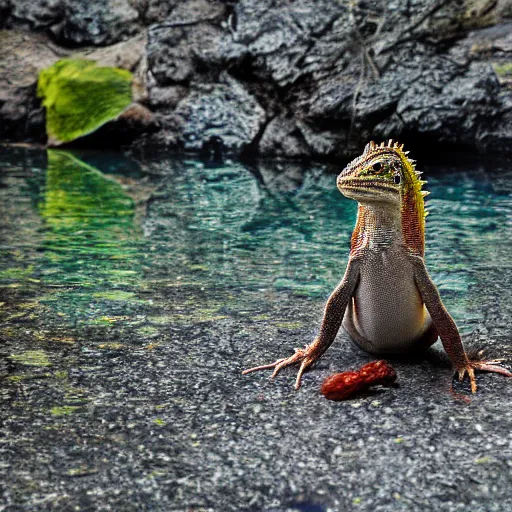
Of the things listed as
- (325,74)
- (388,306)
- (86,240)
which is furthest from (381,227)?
(325,74)

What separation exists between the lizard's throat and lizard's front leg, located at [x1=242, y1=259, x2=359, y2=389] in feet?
0.46

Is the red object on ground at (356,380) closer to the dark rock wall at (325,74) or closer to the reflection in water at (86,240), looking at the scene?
the reflection in water at (86,240)

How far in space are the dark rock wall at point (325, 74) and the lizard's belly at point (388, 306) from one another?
925cm

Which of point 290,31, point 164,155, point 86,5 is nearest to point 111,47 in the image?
point 86,5

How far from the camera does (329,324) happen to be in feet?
13.8

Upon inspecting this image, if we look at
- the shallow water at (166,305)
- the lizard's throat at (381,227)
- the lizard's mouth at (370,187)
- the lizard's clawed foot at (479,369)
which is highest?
the lizard's mouth at (370,187)

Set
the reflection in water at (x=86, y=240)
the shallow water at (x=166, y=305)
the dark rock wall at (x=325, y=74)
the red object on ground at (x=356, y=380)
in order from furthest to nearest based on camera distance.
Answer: the dark rock wall at (x=325, y=74), the reflection in water at (x=86, y=240), the red object on ground at (x=356, y=380), the shallow water at (x=166, y=305)

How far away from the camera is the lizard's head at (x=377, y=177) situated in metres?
3.97

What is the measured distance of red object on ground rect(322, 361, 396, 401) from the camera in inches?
153

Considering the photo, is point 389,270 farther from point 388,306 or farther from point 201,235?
point 201,235

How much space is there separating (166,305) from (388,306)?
2161 millimetres

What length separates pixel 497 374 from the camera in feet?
13.7

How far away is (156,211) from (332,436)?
6553 mm

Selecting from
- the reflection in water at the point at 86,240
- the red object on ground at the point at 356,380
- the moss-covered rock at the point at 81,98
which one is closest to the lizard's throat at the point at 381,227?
the red object on ground at the point at 356,380
